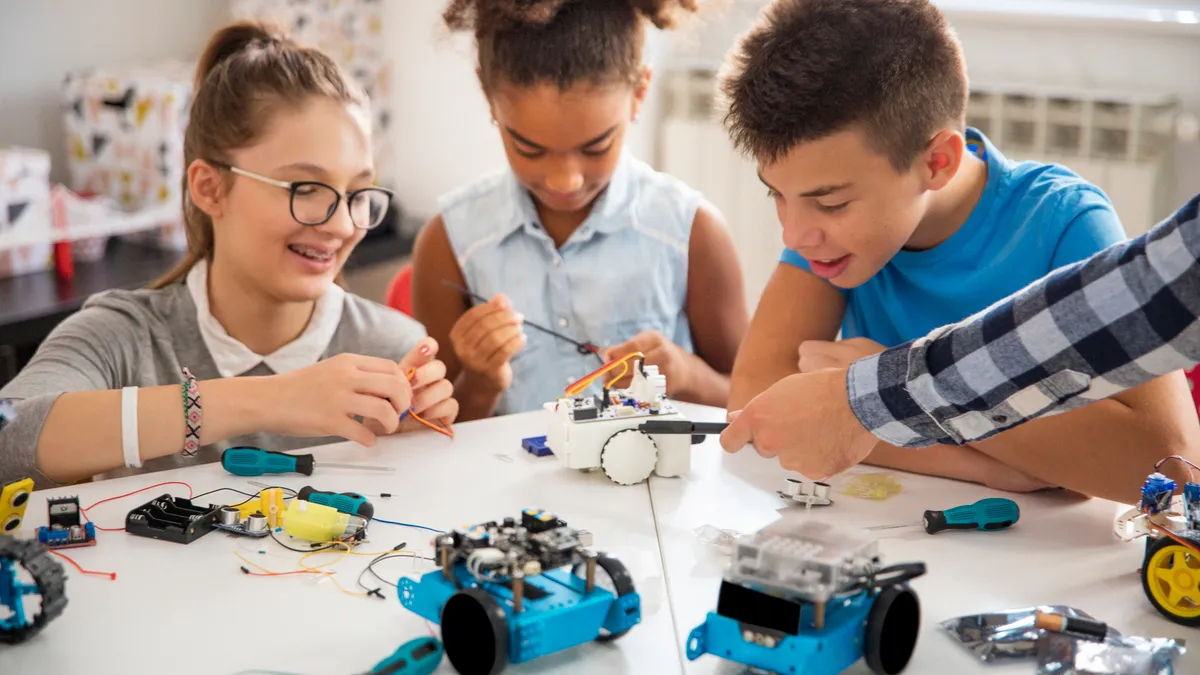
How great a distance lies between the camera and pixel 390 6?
3.14 m

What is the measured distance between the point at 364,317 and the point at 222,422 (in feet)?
1.41

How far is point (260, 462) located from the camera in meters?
1.24

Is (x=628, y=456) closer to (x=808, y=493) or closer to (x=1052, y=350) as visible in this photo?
(x=808, y=493)

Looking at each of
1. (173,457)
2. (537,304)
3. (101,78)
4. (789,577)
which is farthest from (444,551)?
(101,78)

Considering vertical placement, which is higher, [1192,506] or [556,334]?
[1192,506]

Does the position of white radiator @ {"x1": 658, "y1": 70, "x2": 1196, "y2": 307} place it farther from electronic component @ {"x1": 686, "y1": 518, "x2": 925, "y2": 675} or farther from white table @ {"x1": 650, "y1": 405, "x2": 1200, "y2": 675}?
electronic component @ {"x1": 686, "y1": 518, "x2": 925, "y2": 675}

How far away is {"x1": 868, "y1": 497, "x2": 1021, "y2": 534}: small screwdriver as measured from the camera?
1.12 m

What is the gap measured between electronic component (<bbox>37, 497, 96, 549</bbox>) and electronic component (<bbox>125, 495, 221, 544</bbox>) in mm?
47

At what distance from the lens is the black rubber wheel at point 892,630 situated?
84 cm

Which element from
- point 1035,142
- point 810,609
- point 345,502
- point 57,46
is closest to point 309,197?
point 345,502

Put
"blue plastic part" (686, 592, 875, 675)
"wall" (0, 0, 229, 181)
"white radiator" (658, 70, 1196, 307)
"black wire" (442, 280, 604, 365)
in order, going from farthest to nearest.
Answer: "wall" (0, 0, 229, 181) → "white radiator" (658, 70, 1196, 307) → "black wire" (442, 280, 604, 365) → "blue plastic part" (686, 592, 875, 675)

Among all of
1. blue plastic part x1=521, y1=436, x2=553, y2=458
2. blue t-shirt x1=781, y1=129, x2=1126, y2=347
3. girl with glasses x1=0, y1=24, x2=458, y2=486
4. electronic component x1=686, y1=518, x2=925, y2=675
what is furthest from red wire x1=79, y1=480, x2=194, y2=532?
blue t-shirt x1=781, y1=129, x2=1126, y2=347

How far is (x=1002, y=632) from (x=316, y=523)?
61 centimetres

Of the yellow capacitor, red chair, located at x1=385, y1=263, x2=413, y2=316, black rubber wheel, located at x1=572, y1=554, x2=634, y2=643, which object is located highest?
black rubber wheel, located at x1=572, y1=554, x2=634, y2=643
